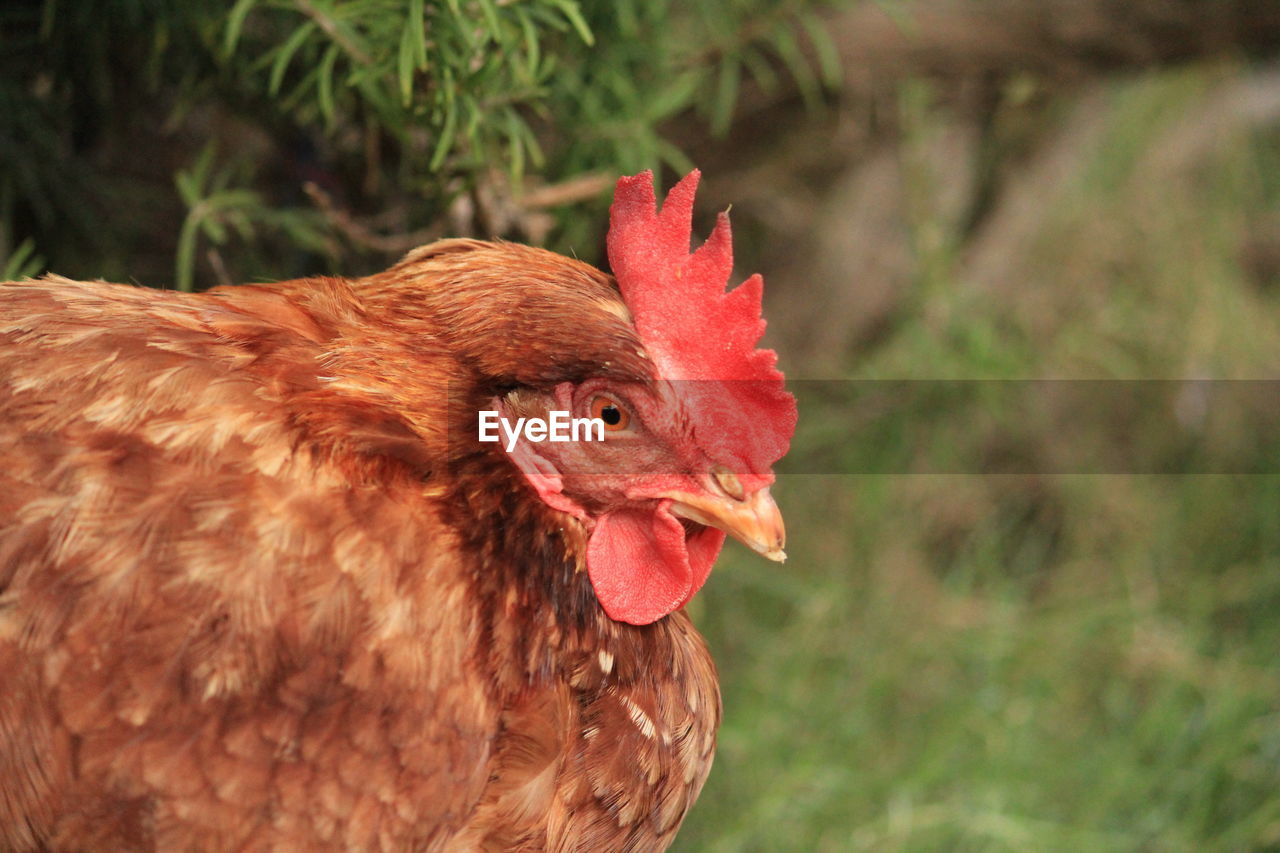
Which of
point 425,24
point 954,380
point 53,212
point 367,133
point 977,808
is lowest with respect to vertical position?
point 977,808

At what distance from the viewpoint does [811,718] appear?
2.62 m

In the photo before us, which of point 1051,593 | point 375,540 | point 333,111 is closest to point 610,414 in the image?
point 375,540

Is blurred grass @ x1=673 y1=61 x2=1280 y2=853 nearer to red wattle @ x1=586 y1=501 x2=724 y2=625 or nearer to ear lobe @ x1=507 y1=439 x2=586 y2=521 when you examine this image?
red wattle @ x1=586 y1=501 x2=724 y2=625

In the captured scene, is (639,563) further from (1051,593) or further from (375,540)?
(1051,593)

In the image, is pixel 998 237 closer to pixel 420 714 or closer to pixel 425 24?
pixel 425 24

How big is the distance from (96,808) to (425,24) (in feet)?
3.57

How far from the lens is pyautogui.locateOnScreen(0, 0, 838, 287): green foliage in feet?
5.25

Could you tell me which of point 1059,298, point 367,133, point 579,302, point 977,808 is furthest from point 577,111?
point 1059,298

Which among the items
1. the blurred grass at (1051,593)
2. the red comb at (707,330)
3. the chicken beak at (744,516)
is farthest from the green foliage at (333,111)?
the blurred grass at (1051,593)

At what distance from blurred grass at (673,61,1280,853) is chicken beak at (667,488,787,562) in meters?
1.37

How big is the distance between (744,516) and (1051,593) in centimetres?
233

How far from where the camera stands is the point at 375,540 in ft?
3.61

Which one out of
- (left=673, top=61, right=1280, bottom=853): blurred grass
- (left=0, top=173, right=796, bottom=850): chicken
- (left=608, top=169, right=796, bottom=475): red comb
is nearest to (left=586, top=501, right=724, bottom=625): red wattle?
(left=0, top=173, right=796, bottom=850): chicken

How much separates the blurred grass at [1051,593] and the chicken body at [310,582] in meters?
1.30
